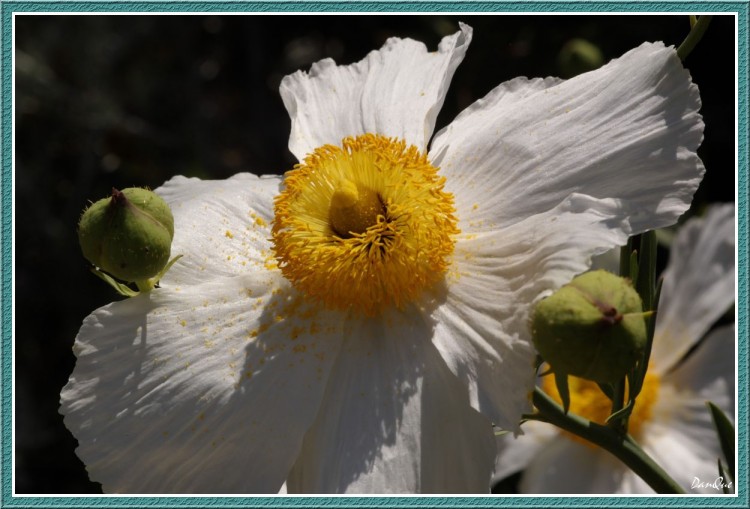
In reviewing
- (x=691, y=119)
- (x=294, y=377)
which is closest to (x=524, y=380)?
(x=294, y=377)

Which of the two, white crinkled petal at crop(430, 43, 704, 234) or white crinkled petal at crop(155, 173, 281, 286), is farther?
white crinkled petal at crop(155, 173, 281, 286)

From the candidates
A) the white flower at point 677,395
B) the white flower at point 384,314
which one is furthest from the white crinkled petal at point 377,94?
the white flower at point 677,395

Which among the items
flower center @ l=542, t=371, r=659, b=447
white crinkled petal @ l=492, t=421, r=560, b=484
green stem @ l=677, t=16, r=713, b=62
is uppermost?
green stem @ l=677, t=16, r=713, b=62

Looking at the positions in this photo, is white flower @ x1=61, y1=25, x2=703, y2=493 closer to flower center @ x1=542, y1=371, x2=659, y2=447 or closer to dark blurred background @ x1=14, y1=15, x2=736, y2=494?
flower center @ x1=542, y1=371, x2=659, y2=447

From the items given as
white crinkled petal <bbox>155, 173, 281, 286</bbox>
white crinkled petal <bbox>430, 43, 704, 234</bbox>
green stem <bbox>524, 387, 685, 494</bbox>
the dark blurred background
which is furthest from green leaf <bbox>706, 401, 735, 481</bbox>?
the dark blurred background

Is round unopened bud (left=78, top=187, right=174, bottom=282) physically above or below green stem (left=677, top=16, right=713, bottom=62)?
below

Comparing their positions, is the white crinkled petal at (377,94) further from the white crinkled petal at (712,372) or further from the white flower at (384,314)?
the white crinkled petal at (712,372)

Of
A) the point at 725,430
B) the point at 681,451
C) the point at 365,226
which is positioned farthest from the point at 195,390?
the point at 681,451
